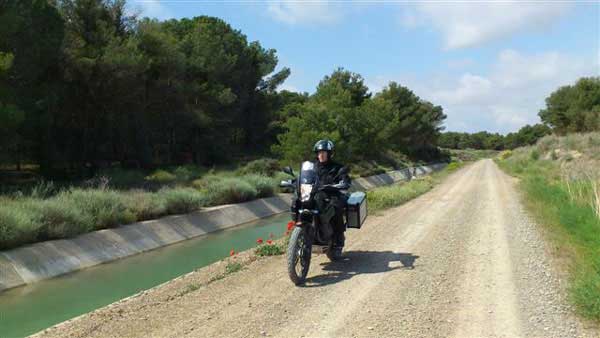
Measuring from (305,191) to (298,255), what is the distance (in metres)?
1.01

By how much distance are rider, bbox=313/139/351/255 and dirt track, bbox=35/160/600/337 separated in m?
0.78

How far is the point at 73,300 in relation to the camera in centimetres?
956

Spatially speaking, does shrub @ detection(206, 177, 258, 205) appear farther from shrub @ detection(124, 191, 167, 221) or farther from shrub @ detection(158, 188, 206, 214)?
shrub @ detection(124, 191, 167, 221)

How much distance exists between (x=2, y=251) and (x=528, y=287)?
416 inches

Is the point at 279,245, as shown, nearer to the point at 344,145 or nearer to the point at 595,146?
the point at 344,145

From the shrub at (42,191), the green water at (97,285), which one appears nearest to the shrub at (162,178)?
the shrub at (42,191)

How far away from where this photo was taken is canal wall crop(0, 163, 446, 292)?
1068 cm

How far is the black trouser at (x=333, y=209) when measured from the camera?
8008 millimetres

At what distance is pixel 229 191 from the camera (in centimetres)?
2198

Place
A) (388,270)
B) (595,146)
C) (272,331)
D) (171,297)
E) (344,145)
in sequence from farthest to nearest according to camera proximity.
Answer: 1. (595,146)
2. (344,145)
3. (388,270)
4. (171,297)
5. (272,331)

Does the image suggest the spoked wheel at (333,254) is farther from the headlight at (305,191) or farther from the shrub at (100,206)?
the shrub at (100,206)

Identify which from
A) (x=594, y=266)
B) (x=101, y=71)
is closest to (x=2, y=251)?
(x=594, y=266)

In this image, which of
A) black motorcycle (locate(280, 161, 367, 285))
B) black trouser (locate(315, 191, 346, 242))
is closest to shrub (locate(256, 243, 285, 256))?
black trouser (locate(315, 191, 346, 242))

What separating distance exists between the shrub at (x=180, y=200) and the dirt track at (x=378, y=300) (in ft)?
27.7
